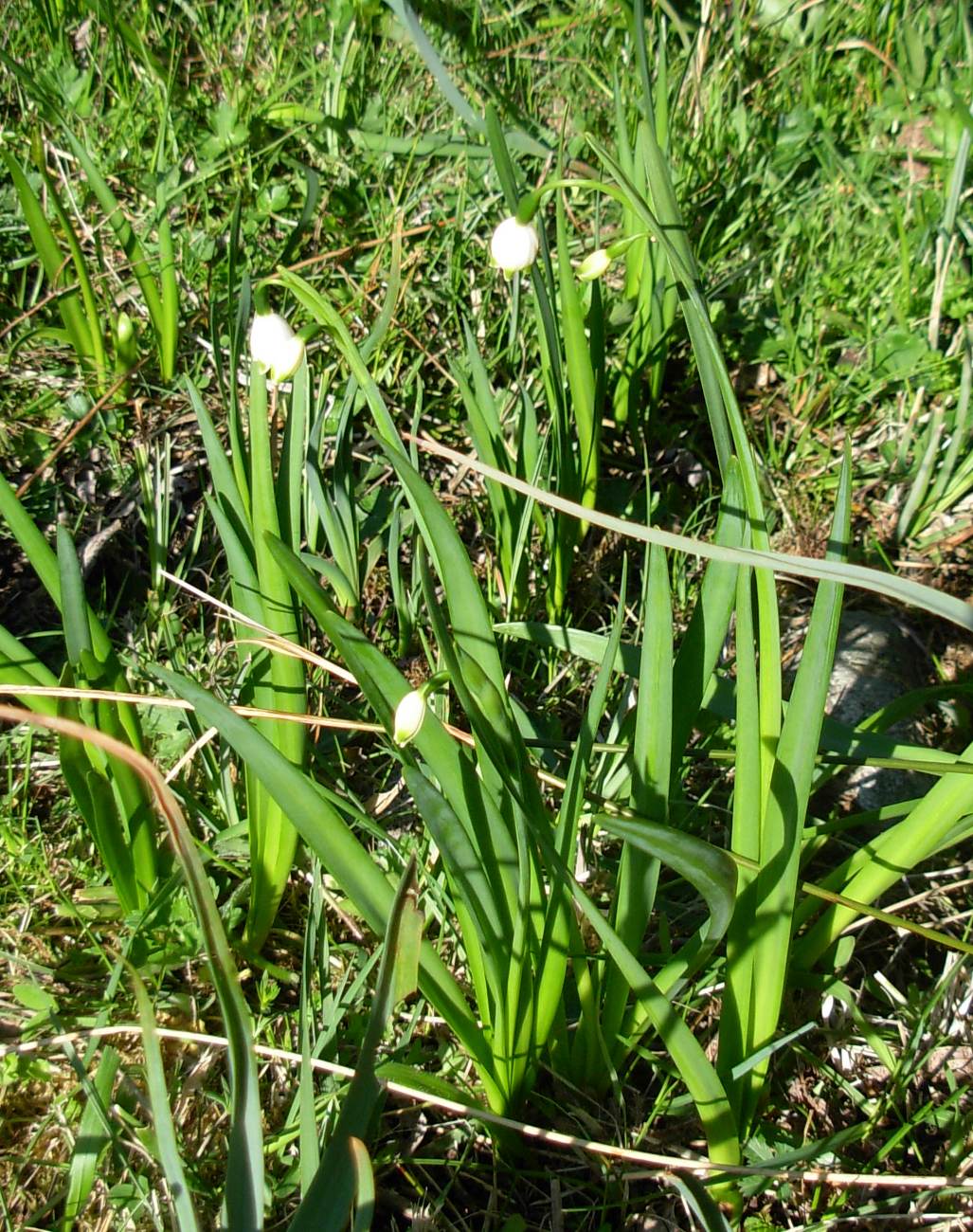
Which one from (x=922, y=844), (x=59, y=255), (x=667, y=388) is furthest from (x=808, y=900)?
(x=59, y=255)

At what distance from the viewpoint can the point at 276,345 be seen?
1244mm

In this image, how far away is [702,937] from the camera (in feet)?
3.41

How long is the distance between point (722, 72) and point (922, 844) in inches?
90.3

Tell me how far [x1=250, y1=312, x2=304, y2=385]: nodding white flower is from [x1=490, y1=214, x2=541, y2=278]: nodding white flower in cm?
30

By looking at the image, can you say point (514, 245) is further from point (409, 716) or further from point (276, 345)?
point (409, 716)

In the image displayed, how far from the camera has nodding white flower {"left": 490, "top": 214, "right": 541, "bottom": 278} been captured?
51.9 inches

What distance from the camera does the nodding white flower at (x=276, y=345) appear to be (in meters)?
1.24

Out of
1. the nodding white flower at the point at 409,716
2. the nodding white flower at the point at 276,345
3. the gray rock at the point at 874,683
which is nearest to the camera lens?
the nodding white flower at the point at 409,716

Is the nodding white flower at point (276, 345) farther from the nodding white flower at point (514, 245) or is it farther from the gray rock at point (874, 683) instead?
the gray rock at point (874, 683)

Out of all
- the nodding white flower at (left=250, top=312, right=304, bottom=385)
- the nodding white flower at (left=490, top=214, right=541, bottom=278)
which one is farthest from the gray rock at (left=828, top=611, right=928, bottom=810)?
the nodding white flower at (left=250, top=312, right=304, bottom=385)

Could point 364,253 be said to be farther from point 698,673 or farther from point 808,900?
point 808,900

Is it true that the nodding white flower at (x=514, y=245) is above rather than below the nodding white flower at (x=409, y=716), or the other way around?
above

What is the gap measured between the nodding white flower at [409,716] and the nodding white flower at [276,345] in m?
0.50

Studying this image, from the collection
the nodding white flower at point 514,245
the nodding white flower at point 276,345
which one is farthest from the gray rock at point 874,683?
the nodding white flower at point 276,345
